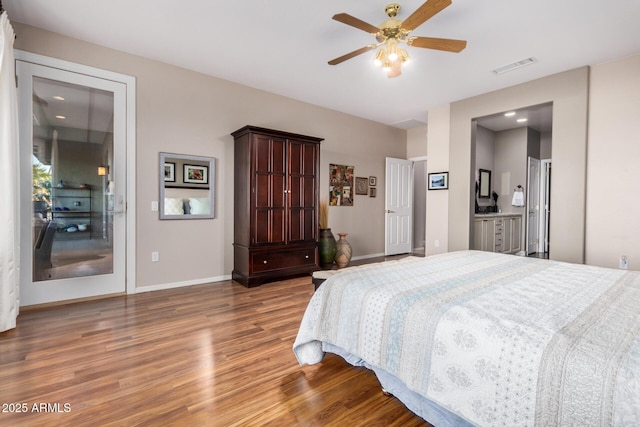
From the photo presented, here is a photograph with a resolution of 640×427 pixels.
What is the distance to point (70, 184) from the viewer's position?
3.13 metres

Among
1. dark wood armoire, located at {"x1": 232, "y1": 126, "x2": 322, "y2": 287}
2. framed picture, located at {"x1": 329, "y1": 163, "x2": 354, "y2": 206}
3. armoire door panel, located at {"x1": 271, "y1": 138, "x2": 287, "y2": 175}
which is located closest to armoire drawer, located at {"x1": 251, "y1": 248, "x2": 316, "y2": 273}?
dark wood armoire, located at {"x1": 232, "y1": 126, "x2": 322, "y2": 287}

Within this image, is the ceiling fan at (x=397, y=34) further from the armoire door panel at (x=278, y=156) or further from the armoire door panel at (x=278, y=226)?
the armoire door panel at (x=278, y=226)

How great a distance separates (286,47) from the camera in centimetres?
318

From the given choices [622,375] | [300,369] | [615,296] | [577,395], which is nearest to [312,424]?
[300,369]

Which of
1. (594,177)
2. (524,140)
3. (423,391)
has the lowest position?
(423,391)

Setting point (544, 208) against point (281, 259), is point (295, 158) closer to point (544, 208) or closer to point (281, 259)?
point (281, 259)

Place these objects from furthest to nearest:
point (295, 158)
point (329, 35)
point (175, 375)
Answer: point (295, 158) < point (329, 35) < point (175, 375)

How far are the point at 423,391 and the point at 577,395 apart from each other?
53 centimetres

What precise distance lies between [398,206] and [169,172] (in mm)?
4369

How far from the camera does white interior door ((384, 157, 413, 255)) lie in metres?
6.05

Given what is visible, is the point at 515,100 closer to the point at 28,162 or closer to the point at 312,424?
the point at 312,424

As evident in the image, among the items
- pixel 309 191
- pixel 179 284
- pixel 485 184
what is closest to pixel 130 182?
pixel 179 284

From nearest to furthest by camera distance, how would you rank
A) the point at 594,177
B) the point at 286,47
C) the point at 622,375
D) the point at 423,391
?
the point at 622,375 → the point at 423,391 → the point at 286,47 → the point at 594,177

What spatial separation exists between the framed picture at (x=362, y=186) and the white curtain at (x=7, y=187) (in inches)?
181
